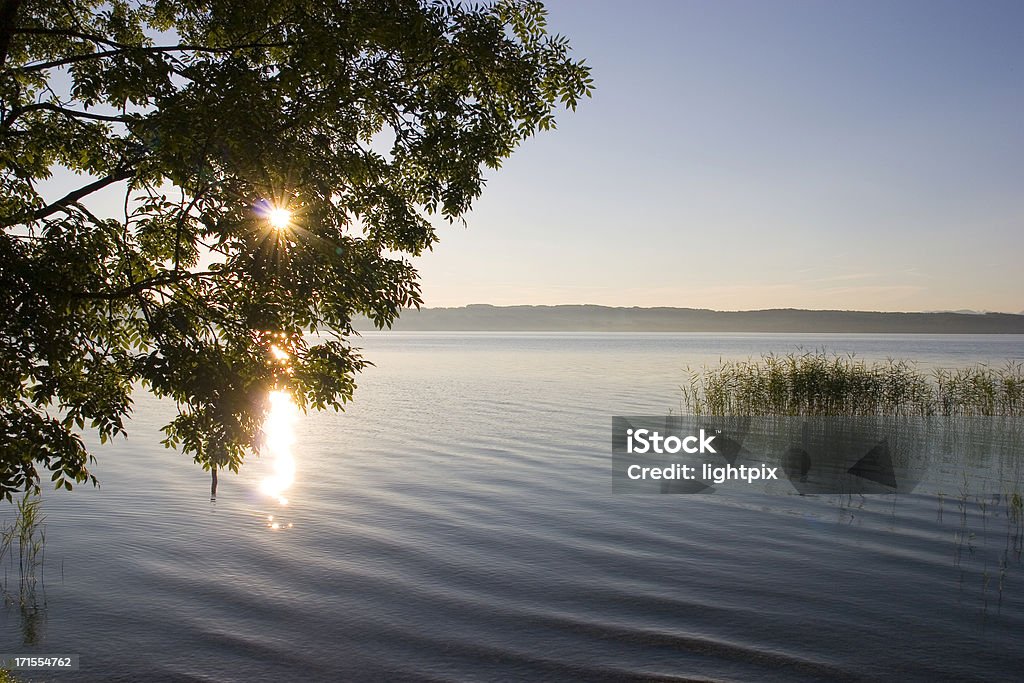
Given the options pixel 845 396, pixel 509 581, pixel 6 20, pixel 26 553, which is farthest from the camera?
pixel 845 396

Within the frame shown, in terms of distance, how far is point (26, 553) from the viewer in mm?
16109

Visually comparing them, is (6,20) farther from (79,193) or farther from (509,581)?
(509,581)

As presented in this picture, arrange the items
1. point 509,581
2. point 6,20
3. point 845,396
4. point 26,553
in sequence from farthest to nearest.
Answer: point 845,396 < point 26,553 < point 509,581 < point 6,20

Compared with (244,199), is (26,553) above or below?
below

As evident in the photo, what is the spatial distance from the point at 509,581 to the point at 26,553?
9.83 m

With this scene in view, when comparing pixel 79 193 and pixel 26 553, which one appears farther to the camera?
pixel 26 553

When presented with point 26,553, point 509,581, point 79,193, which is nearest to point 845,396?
point 509,581

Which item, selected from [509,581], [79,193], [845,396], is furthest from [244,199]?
[845,396]

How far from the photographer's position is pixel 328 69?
8.47 metres

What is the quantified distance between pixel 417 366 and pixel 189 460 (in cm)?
6481

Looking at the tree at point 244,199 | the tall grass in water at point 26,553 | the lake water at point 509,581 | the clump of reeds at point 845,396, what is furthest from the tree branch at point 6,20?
the clump of reeds at point 845,396

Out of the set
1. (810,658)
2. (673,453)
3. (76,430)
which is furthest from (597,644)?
(76,430)

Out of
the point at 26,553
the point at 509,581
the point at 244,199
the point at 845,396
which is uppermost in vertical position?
the point at 244,199

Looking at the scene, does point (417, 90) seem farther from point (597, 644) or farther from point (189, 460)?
point (189, 460)
